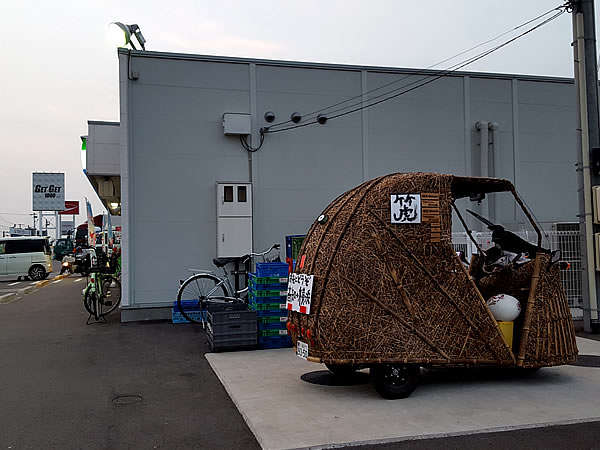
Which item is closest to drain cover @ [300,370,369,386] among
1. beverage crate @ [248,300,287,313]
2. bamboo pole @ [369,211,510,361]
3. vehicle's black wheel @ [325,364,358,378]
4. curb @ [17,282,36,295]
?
vehicle's black wheel @ [325,364,358,378]

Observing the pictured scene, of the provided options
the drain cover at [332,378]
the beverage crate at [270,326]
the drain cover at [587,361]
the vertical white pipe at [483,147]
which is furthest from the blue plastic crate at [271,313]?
the vertical white pipe at [483,147]

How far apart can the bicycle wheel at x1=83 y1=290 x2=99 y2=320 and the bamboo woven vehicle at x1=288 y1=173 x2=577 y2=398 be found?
7.12 meters

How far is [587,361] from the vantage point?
807cm

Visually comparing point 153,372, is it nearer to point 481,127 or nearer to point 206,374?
point 206,374

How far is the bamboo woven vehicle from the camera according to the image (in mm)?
5957

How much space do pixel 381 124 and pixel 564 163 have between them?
5252mm

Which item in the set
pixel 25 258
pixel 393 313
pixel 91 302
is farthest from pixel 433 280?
pixel 25 258

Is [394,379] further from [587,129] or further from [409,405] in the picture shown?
[587,129]

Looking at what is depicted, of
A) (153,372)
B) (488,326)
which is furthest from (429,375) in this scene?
(153,372)

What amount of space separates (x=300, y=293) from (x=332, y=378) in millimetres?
1441

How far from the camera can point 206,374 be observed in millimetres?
7590

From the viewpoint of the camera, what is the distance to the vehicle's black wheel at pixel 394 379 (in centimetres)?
607

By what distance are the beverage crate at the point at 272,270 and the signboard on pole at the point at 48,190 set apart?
57.8 meters

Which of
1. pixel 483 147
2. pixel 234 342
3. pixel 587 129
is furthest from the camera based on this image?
pixel 483 147
